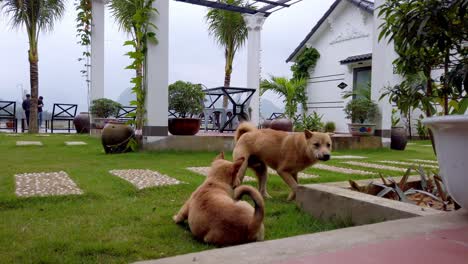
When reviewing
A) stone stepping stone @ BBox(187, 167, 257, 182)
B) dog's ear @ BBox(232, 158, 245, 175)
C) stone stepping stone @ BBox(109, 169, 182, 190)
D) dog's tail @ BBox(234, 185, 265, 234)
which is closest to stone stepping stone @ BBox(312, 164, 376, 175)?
stone stepping stone @ BBox(187, 167, 257, 182)

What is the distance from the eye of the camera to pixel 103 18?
41.2 feet

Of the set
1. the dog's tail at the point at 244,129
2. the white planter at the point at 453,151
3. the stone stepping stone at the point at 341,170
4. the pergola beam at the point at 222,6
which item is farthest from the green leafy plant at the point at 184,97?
the white planter at the point at 453,151

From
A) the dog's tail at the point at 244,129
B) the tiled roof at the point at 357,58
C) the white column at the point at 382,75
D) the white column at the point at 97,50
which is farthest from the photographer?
the tiled roof at the point at 357,58

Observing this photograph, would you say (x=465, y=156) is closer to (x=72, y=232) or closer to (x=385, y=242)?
(x=385, y=242)

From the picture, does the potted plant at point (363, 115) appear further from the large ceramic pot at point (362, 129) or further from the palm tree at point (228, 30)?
the palm tree at point (228, 30)

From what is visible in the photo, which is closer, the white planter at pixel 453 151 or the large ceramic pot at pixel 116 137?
the white planter at pixel 453 151

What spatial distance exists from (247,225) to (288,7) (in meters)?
9.67

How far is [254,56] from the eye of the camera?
1241 cm

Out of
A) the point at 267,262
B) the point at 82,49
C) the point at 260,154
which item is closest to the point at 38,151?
the point at 260,154

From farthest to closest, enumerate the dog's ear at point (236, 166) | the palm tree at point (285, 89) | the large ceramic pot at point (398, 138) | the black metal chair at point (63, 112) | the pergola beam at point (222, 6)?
1. the black metal chair at point (63, 112)
2. the palm tree at point (285, 89)
3. the pergola beam at point (222, 6)
4. the large ceramic pot at point (398, 138)
5. the dog's ear at point (236, 166)

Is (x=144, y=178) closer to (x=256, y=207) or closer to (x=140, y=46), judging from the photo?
(x=256, y=207)

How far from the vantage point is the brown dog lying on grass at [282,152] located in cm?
391

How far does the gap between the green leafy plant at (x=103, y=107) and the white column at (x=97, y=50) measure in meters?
0.66

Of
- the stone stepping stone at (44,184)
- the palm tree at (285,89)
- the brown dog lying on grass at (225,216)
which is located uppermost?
the palm tree at (285,89)
